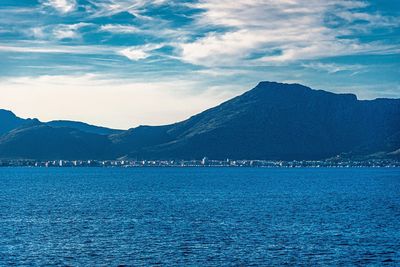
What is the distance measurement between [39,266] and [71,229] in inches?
1205

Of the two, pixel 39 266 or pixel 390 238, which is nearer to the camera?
pixel 39 266

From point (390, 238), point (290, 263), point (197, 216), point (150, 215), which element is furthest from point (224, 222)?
point (290, 263)

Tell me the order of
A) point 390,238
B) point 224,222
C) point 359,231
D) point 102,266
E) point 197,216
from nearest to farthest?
point 102,266
point 390,238
point 359,231
point 224,222
point 197,216

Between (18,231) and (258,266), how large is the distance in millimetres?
45451

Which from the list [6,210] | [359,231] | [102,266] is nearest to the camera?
[102,266]

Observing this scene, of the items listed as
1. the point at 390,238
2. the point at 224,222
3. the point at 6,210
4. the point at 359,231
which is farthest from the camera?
the point at 6,210

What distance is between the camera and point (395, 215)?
127625mm

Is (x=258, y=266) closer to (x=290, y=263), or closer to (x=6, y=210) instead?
(x=290, y=263)

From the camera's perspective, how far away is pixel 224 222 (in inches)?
4486

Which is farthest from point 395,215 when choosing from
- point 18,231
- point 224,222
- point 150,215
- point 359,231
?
point 18,231

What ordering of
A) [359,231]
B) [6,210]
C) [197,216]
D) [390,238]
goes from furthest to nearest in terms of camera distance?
[6,210], [197,216], [359,231], [390,238]

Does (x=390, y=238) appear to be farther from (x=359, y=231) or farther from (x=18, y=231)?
(x=18, y=231)

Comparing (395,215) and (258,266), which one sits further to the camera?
(395,215)

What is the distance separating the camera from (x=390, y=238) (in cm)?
9375
